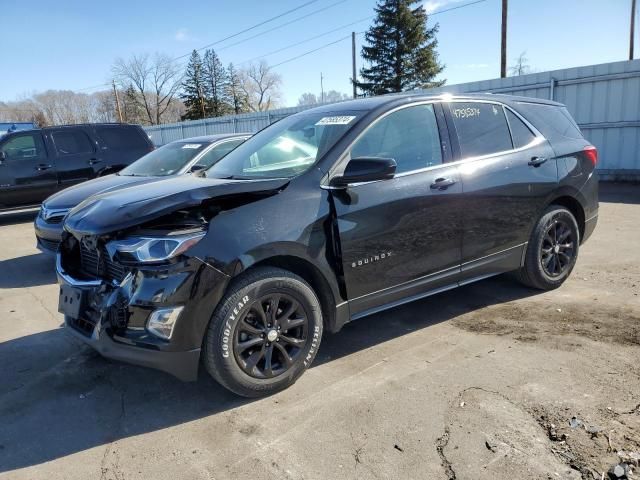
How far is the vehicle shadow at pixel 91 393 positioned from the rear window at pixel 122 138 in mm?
7080

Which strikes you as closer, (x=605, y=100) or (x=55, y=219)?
(x=55, y=219)

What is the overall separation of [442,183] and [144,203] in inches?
85.2

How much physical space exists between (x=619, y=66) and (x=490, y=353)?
10709mm

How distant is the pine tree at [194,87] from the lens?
2508 inches

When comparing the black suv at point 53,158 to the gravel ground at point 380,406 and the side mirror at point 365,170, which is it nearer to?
the gravel ground at point 380,406

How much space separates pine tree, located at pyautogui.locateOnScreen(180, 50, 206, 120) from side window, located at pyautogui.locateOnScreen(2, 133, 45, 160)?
55.6 metres

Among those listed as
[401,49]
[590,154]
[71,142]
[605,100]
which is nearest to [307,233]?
[590,154]

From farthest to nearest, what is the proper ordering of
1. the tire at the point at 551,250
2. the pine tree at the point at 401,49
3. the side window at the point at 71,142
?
1. the pine tree at the point at 401,49
2. the side window at the point at 71,142
3. the tire at the point at 551,250

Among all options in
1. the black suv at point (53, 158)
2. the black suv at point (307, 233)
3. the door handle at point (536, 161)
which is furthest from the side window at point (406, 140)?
Result: the black suv at point (53, 158)

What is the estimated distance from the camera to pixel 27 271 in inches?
263

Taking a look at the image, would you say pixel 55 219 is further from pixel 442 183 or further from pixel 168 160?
pixel 442 183

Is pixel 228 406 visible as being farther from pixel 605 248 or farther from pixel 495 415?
pixel 605 248

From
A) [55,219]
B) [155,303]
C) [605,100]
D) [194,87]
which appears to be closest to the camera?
[155,303]

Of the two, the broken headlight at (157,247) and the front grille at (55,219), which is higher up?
the broken headlight at (157,247)
